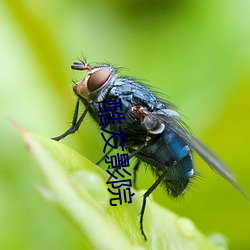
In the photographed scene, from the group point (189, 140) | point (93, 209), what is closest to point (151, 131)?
point (189, 140)

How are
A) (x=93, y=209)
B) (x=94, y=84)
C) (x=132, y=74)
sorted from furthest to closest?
1. (x=132, y=74)
2. (x=94, y=84)
3. (x=93, y=209)

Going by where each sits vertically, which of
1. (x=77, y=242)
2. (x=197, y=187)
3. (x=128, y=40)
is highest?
(x=128, y=40)

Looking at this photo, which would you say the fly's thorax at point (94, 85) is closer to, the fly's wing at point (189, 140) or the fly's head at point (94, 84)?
the fly's head at point (94, 84)

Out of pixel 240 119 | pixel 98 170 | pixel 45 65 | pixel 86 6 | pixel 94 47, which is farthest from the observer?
pixel 86 6

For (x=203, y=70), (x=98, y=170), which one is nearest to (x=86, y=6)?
(x=203, y=70)

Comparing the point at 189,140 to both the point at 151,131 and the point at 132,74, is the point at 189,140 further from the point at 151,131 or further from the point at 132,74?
the point at 132,74

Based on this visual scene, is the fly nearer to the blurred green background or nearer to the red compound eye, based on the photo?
the red compound eye

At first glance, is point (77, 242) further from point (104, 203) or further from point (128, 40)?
point (128, 40)

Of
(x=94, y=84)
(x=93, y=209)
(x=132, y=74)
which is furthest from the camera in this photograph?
(x=132, y=74)
